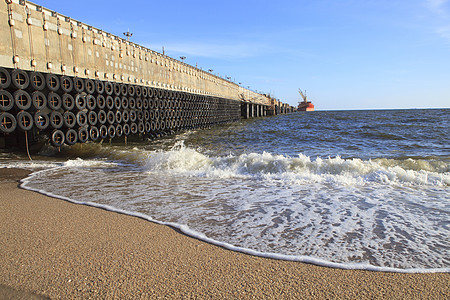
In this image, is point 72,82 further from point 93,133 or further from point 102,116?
point 93,133

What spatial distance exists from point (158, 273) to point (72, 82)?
14.2 meters

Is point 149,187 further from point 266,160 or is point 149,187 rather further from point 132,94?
point 132,94

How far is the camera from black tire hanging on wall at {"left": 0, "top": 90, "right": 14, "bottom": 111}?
1107cm

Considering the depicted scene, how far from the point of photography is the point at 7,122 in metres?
11.4

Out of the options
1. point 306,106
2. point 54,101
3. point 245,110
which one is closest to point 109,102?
point 54,101

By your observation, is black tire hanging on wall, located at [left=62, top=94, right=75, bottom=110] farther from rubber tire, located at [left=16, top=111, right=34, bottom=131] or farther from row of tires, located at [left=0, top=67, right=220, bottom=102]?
rubber tire, located at [left=16, top=111, right=34, bottom=131]

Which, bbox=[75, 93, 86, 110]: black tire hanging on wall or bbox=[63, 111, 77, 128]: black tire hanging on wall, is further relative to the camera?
bbox=[75, 93, 86, 110]: black tire hanging on wall

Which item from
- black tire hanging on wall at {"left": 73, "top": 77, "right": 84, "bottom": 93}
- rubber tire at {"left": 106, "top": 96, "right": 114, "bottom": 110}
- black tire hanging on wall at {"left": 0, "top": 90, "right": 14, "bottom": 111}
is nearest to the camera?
black tire hanging on wall at {"left": 0, "top": 90, "right": 14, "bottom": 111}

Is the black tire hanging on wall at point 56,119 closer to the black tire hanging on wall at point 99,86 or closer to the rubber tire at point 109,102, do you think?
the black tire hanging on wall at point 99,86

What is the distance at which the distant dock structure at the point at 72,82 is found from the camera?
11773 mm

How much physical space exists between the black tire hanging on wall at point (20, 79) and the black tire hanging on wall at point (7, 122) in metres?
1.20

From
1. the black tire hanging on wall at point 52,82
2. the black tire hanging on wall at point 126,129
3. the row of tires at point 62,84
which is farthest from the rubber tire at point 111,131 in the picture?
the black tire hanging on wall at point 52,82

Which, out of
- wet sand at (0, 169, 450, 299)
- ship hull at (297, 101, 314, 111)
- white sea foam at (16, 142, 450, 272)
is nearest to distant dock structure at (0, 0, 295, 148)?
white sea foam at (16, 142, 450, 272)

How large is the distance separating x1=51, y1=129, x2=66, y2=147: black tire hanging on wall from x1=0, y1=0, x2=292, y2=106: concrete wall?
2788mm
